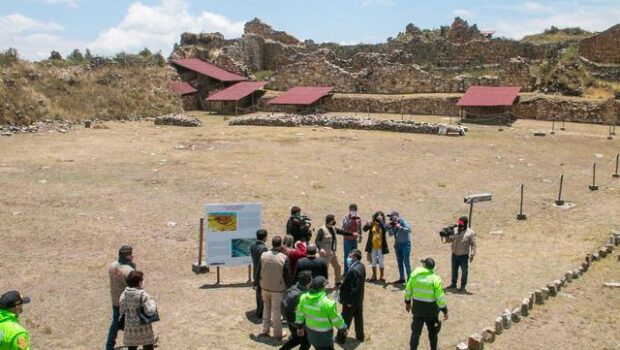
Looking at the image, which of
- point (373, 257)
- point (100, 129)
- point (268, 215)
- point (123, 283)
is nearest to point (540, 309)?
point (373, 257)

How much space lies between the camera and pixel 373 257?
11930 mm

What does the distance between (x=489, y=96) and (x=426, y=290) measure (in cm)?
3179

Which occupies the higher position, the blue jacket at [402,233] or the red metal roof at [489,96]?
the red metal roof at [489,96]

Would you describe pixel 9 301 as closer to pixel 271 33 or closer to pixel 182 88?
pixel 182 88

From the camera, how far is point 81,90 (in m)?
42.4

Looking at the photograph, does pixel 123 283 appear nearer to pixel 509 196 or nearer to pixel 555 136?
pixel 509 196

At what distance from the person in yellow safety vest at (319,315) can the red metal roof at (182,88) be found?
4175 centimetres

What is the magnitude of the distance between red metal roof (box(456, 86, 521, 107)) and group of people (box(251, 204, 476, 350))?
86.4 feet

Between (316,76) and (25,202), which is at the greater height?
(316,76)

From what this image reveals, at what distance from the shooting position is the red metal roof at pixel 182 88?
47.3m

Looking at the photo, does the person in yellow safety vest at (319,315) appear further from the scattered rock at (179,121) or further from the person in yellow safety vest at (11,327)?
the scattered rock at (179,121)

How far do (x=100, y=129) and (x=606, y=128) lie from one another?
30268 millimetres

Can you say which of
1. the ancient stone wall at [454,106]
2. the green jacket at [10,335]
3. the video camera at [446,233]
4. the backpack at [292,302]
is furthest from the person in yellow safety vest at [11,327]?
the ancient stone wall at [454,106]

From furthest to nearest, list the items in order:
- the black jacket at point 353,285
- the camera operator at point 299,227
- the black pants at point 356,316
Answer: the camera operator at point 299,227 → the black pants at point 356,316 → the black jacket at point 353,285
